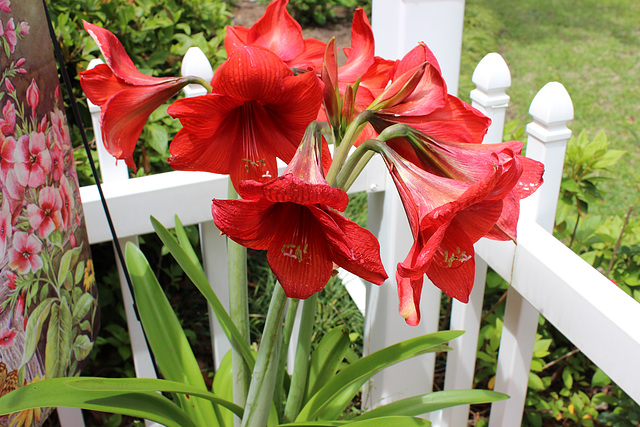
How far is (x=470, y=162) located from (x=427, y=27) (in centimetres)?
69

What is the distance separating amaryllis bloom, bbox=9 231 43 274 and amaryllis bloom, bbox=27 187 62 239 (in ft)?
0.06

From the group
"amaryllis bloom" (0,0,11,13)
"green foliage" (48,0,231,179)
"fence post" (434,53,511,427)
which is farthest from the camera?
"green foliage" (48,0,231,179)

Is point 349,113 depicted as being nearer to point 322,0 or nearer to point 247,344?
point 247,344

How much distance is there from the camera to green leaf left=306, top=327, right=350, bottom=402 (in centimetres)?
140

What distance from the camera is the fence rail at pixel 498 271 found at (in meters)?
1.14

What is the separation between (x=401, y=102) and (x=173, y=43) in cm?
175

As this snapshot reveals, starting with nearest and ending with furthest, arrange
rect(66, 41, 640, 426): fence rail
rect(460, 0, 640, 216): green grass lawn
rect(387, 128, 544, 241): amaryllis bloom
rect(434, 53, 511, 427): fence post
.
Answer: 1. rect(387, 128, 544, 241): amaryllis bloom
2. rect(66, 41, 640, 426): fence rail
3. rect(434, 53, 511, 427): fence post
4. rect(460, 0, 640, 216): green grass lawn

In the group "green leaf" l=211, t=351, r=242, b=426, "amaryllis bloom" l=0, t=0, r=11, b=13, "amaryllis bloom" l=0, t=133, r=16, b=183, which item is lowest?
"green leaf" l=211, t=351, r=242, b=426

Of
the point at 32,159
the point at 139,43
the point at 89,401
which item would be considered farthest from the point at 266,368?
the point at 139,43

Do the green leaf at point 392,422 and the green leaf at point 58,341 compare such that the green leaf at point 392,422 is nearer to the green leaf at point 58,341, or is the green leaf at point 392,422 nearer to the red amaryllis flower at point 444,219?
the red amaryllis flower at point 444,219

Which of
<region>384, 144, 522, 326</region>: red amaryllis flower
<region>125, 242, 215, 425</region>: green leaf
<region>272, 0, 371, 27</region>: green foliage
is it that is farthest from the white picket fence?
<region>272, 0, 371, 27</region>: green foliage

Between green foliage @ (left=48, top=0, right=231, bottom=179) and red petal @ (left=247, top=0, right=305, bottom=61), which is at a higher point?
red petal @ (left=247, top=0, right=305, bottom=61)

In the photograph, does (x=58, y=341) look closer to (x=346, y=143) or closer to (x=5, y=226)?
(x=5, y=226)

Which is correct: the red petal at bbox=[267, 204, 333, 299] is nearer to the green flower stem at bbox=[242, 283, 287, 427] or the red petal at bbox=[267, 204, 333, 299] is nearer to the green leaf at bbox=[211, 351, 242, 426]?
the green flower stem at bbox=[242, 283, 287, 427]
